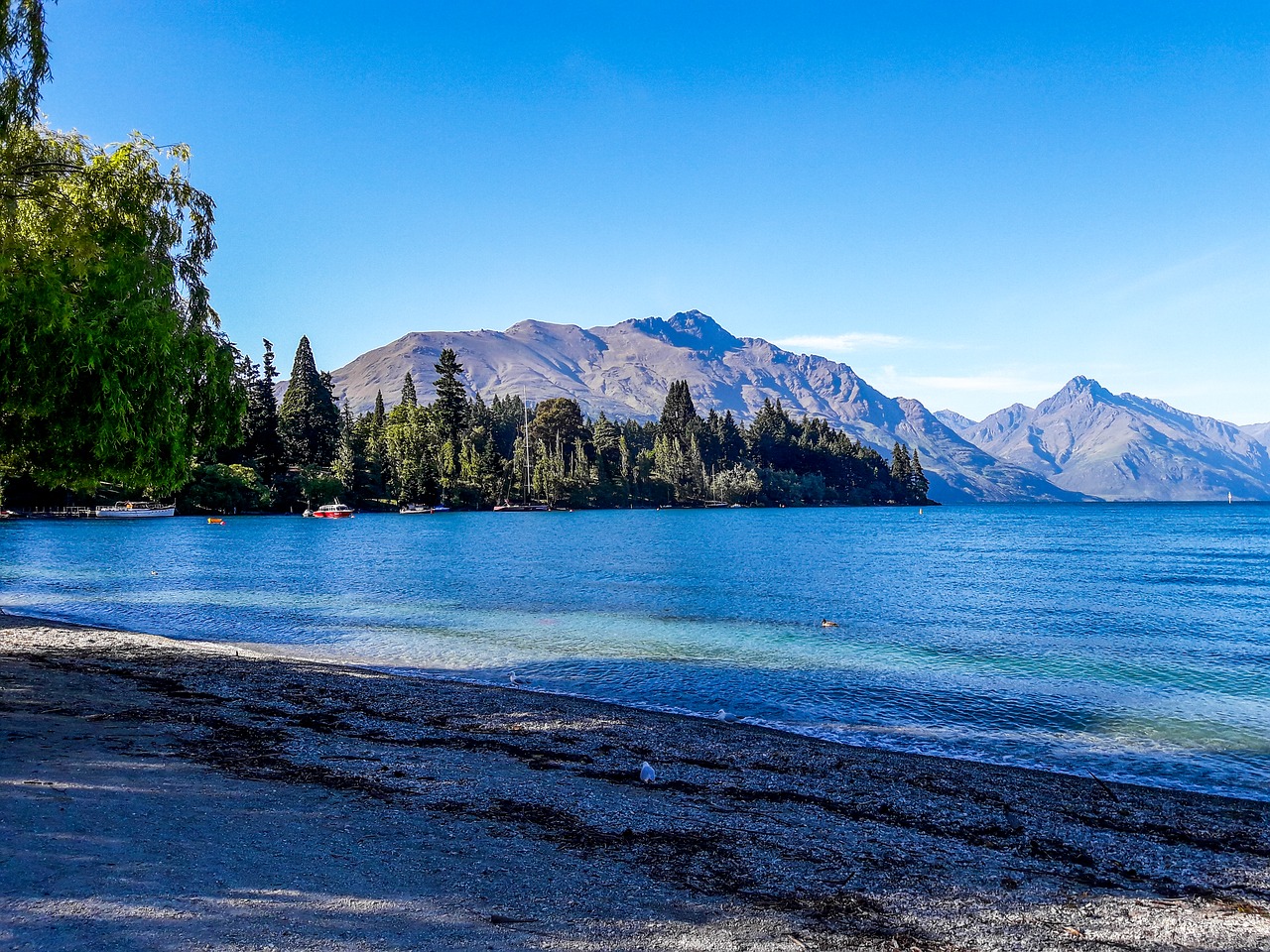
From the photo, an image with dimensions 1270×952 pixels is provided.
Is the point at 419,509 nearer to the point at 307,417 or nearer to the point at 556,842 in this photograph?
the point at 307,417

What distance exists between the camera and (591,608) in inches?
1380

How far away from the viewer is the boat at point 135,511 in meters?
137

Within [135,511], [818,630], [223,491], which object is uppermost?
[223,491]

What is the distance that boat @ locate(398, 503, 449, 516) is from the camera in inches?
6801

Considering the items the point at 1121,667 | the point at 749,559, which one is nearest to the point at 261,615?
the point at 1121,667

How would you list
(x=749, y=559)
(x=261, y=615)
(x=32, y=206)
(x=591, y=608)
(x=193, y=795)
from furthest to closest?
1. (x=749, y=559)
2. (x=591, y=608)
3. (x=261, y=615)
4. (x=32, y=206)
5. (x=193, y=795)

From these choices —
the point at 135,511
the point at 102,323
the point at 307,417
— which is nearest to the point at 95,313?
the point at 102,323

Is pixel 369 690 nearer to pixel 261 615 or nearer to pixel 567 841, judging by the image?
pixel 567 841

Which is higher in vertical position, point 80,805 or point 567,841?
point 80,805

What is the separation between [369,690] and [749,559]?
4976 cm

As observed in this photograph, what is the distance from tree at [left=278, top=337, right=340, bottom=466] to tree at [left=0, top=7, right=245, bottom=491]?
163 metres

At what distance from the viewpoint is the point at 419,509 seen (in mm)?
174500

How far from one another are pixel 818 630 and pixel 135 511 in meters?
147

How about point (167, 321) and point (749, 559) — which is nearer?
point (167, 321)
